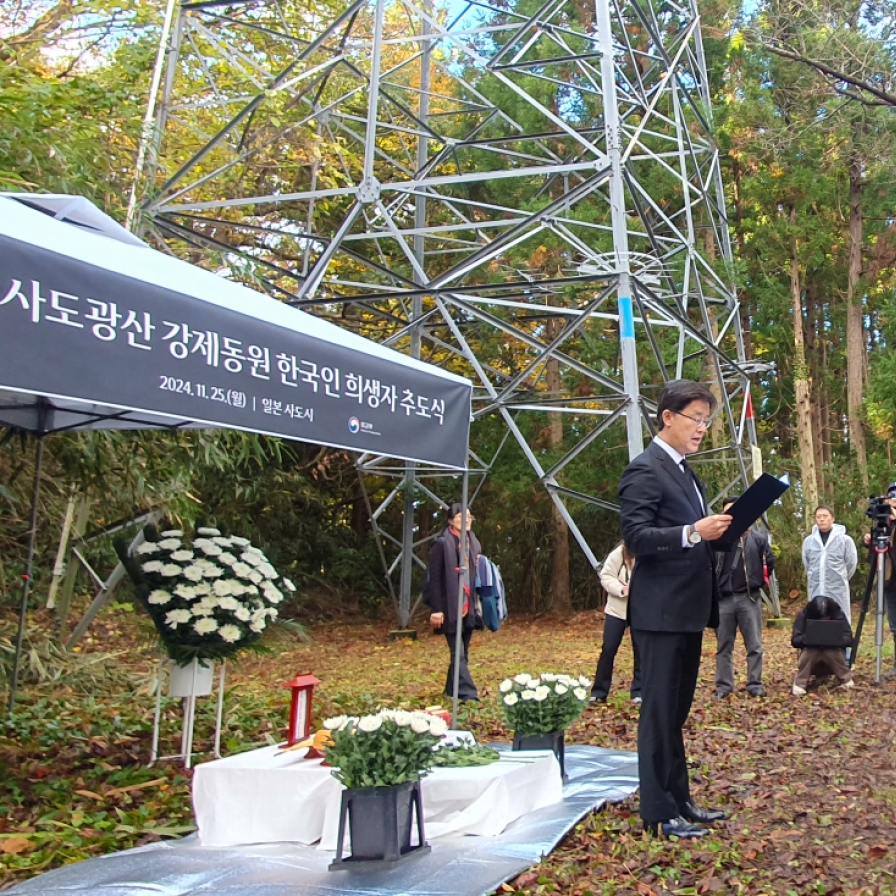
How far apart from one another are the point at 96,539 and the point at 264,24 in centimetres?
830

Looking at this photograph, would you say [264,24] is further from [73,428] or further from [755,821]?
[755,821]

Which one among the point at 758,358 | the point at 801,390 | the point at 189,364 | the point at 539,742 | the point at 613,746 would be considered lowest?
the point at 613,746

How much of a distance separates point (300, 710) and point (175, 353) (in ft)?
Result: 6.51

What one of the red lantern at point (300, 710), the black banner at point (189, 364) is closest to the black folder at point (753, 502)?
the black banner at point (189, 364)

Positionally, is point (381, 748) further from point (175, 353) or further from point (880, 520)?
point (880, 520)

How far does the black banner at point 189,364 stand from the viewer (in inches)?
147

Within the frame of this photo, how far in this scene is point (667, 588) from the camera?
174 inches

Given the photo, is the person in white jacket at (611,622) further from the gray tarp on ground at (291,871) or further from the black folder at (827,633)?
the gray tarp on ground at (291,871)

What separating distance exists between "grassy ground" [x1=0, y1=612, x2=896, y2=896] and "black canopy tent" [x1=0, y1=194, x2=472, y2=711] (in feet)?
6.25

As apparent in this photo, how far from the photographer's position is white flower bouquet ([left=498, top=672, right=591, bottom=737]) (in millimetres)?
5879

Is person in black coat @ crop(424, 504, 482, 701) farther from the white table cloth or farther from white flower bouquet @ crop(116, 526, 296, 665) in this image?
the white table cloth

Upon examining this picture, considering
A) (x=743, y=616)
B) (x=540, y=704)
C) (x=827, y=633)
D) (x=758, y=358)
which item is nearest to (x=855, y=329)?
(x=758, y=358)

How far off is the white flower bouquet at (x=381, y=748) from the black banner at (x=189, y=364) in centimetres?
129

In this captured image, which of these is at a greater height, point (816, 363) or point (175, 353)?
point (816, 363)
